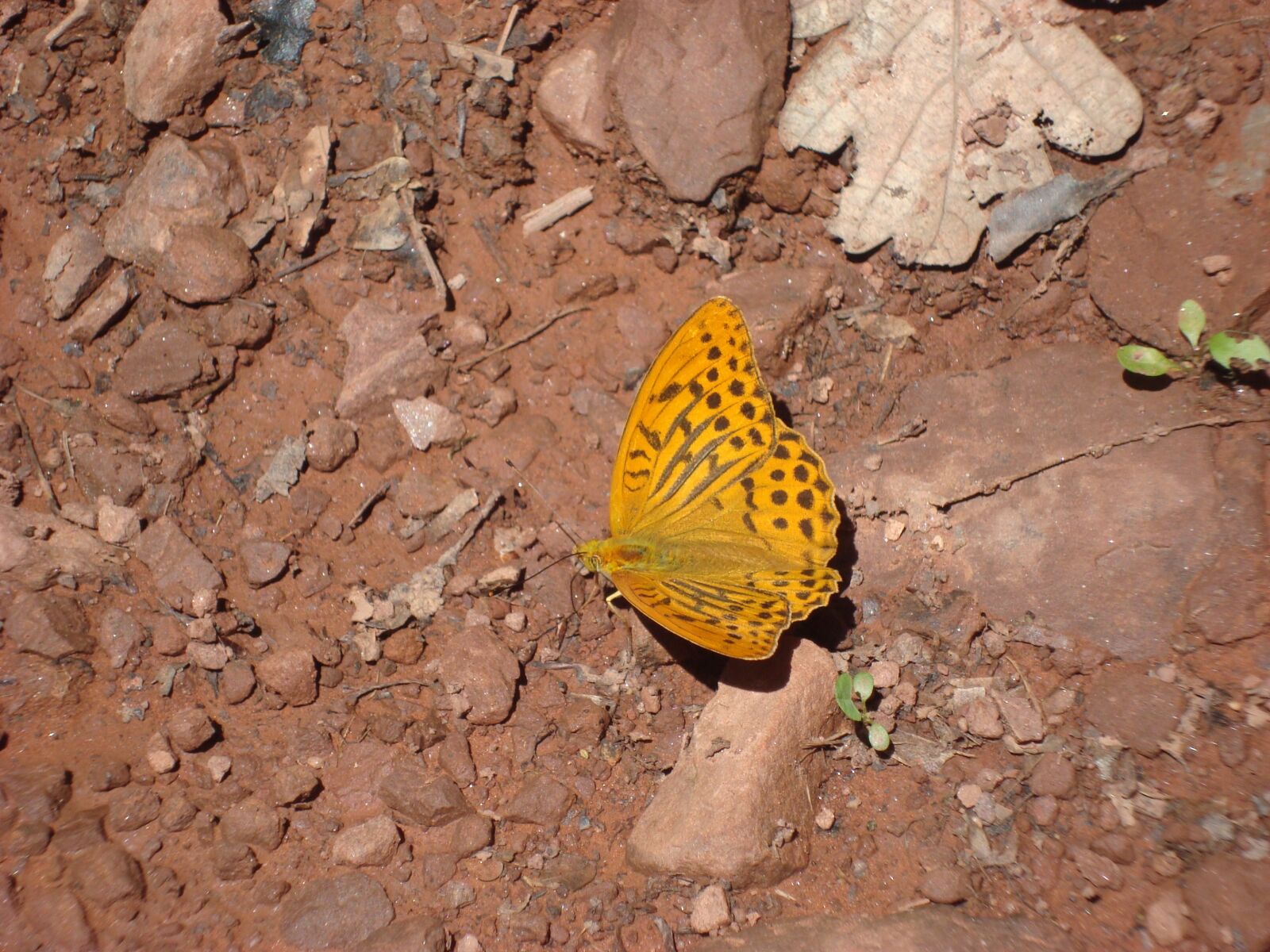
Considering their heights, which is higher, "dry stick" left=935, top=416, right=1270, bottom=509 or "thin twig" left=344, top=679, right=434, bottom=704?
"dry stick" left=935, top=416, right=1270, bottom=509

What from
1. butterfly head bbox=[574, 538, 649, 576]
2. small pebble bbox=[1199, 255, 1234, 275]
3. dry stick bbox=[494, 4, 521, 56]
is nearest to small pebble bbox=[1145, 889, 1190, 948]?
butterfly head bbox=[574, 538, 649, 576]

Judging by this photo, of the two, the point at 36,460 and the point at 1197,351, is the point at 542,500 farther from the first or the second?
the point at 1197,351

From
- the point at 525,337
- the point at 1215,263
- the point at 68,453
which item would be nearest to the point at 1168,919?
the point at 1215,263

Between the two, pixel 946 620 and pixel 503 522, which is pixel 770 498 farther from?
pixel 503 522

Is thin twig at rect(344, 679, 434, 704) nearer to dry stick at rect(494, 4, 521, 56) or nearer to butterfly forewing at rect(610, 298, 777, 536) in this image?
butterfly forewing at rect(610, 298, 777, 536)

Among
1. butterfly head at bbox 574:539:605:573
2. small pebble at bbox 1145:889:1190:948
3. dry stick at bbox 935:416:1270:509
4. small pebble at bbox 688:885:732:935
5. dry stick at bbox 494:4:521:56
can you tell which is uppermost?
dry stick at bbox 494:4:521:56

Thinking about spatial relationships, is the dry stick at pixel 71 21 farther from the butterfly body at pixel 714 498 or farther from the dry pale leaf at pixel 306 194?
the butterfly body at pixel 714 498

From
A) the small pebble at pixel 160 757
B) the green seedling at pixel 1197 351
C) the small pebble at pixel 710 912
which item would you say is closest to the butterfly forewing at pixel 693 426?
the small pebble at pixel 710 912

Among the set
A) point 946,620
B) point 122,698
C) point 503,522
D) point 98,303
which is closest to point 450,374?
point 503,522
